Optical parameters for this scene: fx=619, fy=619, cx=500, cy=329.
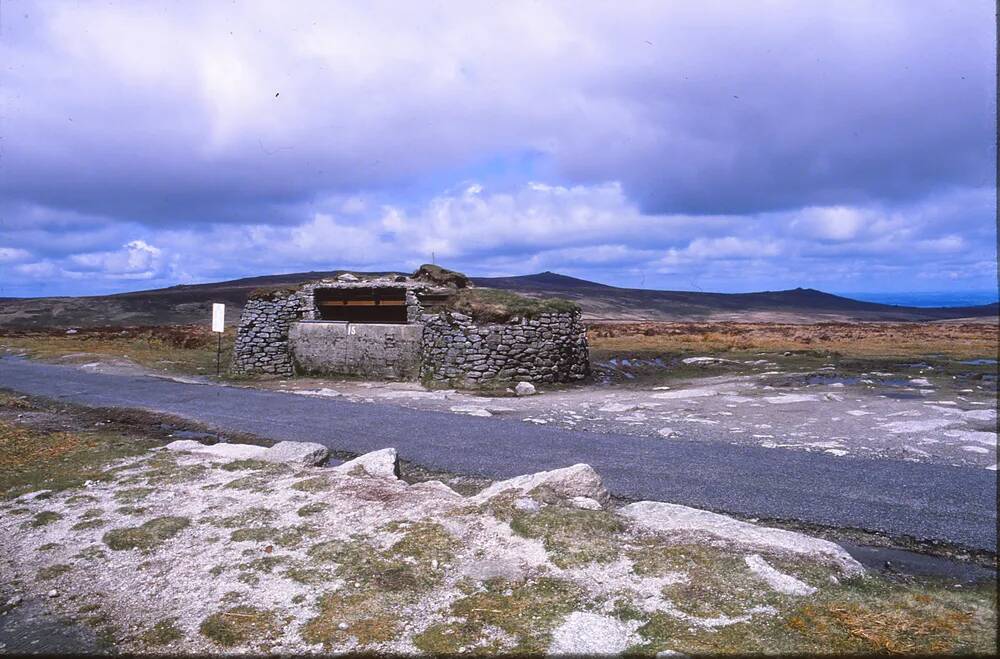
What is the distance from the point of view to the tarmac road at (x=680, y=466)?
6.65 meters

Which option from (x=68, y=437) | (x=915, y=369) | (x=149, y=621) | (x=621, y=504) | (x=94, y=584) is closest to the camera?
(x=149, y=621)

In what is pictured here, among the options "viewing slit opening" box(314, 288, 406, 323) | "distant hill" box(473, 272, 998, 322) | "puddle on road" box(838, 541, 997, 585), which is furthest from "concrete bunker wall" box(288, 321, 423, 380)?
"distant hill" box(473, 272, 998, 322)

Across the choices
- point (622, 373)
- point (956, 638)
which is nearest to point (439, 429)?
point (956, 638)

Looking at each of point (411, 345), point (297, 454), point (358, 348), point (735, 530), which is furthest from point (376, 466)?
point (358, 348)

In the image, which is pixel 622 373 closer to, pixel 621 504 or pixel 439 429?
pixel 439 429

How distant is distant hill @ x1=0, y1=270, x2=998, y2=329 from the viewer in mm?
79312

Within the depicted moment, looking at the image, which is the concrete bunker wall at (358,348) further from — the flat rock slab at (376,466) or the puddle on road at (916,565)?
the puddle on road at (916,565)

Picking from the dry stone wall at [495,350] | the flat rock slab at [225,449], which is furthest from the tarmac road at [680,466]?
the dry stone wall at [495,350]

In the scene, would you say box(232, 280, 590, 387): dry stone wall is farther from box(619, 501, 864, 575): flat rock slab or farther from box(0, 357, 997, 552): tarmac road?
box(619, 501, 864, 575): flat rock slab

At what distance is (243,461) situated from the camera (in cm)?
855

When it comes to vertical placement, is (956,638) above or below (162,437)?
above

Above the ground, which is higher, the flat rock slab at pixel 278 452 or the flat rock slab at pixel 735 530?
the flat rock slab at pixel 735 530

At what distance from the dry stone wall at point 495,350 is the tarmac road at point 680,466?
4540mm

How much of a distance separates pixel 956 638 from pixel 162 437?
11577 millimetres
